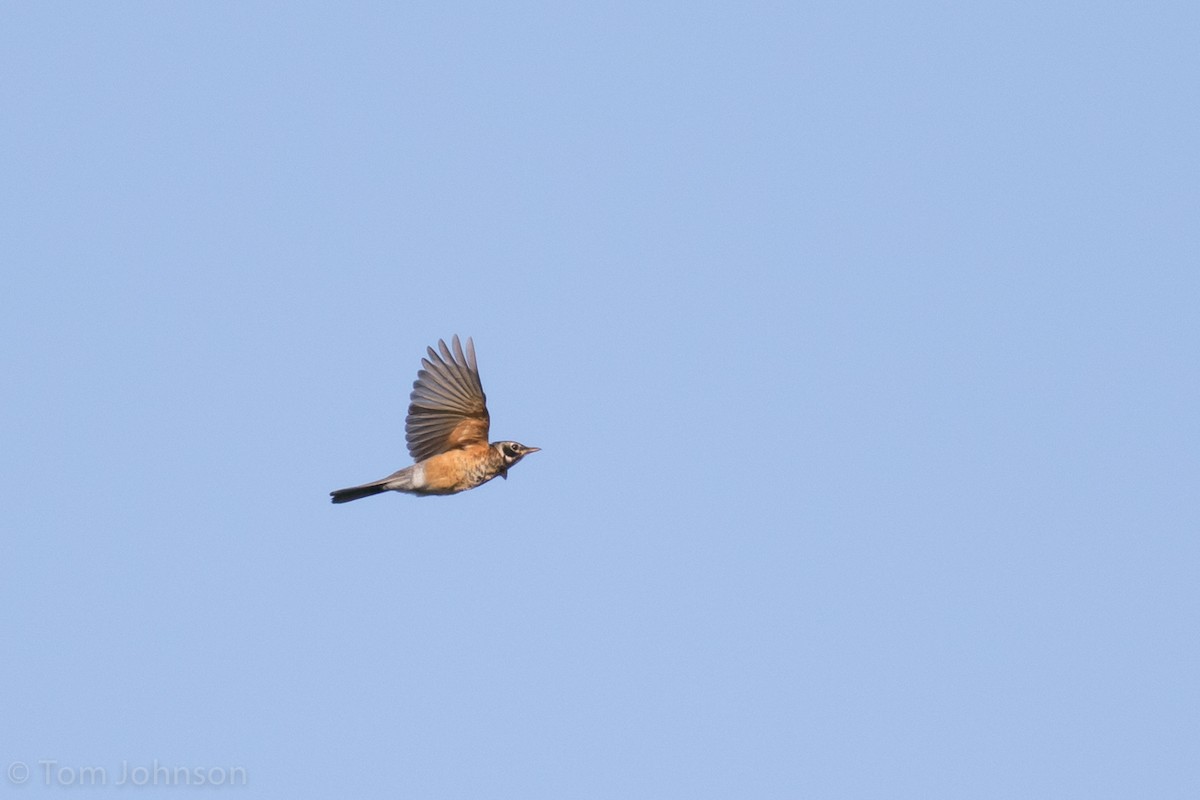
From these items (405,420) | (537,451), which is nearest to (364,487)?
(405,420)

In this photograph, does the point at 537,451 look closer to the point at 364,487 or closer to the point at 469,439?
the point at 469,439

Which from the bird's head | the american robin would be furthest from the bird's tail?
the bird's head

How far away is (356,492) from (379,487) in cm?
27

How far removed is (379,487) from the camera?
14359mm

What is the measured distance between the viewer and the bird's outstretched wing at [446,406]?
1440cm

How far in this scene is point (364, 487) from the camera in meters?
14.3

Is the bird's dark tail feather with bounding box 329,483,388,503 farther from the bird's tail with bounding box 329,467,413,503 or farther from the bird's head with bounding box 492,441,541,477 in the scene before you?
the bird's head with bounding box 492,441,541,477

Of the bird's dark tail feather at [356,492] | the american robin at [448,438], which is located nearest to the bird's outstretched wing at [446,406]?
the american robin at [448,438]

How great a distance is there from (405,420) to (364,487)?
95 cm

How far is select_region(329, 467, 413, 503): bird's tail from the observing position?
1430 centimetres

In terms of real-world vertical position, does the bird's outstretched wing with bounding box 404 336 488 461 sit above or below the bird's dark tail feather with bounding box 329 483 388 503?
above

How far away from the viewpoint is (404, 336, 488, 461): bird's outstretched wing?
47.2ft

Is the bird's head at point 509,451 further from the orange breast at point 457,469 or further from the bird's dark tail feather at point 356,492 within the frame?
the bird's dark tail feather at point 356,492

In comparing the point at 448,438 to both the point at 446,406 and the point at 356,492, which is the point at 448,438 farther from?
the point at 356,492
